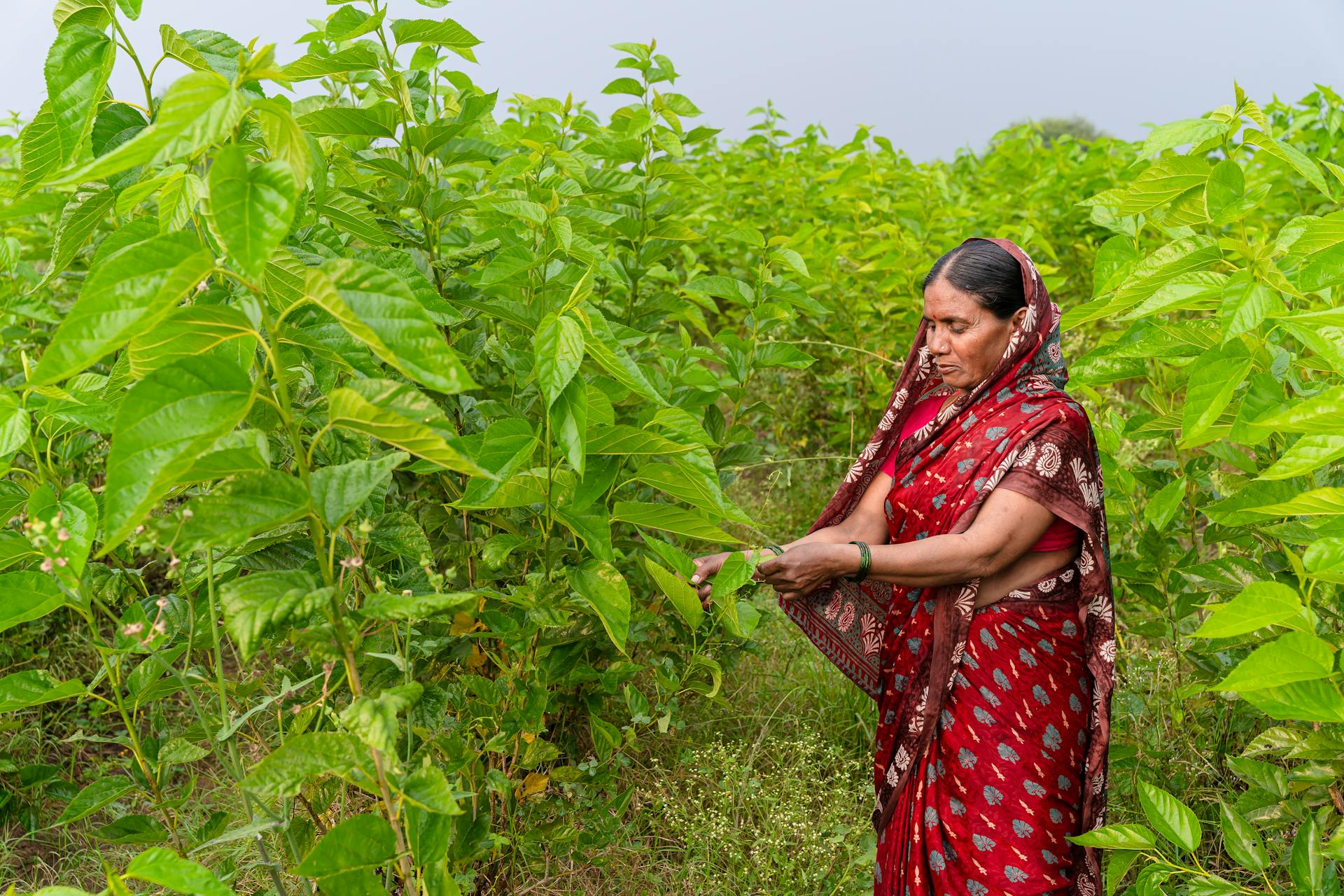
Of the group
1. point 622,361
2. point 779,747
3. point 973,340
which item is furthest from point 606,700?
point 622,361

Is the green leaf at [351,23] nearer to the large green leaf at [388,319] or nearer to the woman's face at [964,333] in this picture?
the large green leaf at [388,319]

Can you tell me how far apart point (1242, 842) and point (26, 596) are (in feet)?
5.87

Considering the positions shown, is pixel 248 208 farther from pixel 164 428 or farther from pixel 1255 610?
pixel 1255 610

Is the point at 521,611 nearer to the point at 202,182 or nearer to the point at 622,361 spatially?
the point at 622,361

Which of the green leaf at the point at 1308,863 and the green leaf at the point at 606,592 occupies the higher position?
the green leaf at the point at 606,592

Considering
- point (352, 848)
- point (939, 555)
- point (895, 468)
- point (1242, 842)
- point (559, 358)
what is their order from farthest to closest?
point (895, 468) < point (939, 555) < point (1242, 842) < point (559, 358) < point (352, 848)

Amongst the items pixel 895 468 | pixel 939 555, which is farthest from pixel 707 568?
pixel 895 468

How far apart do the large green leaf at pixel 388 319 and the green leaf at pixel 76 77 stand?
1.36 ft

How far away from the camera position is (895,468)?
2305mm

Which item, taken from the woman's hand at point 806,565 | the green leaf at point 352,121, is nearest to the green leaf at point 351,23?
the green leaf at point 352,121

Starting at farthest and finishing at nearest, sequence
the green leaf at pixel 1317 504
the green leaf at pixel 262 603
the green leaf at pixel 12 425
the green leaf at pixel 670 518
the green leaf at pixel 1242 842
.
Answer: the green leaf at pixel 1242 842
the green leaf at pixel 670 518
the green leaf at pixel 12 425
the green leaf at pixel 1317 504
the green leaf at pixel 262 603

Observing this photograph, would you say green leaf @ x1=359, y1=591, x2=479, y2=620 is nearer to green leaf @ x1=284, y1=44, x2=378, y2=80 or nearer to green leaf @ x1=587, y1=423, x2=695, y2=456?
green leaf @ x1=587, y1=423, x2=695, y2=456

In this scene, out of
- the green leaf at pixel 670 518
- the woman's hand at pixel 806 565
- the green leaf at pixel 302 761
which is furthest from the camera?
the woman's hand at pixel 806 565

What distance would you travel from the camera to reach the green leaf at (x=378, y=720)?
95 cm
